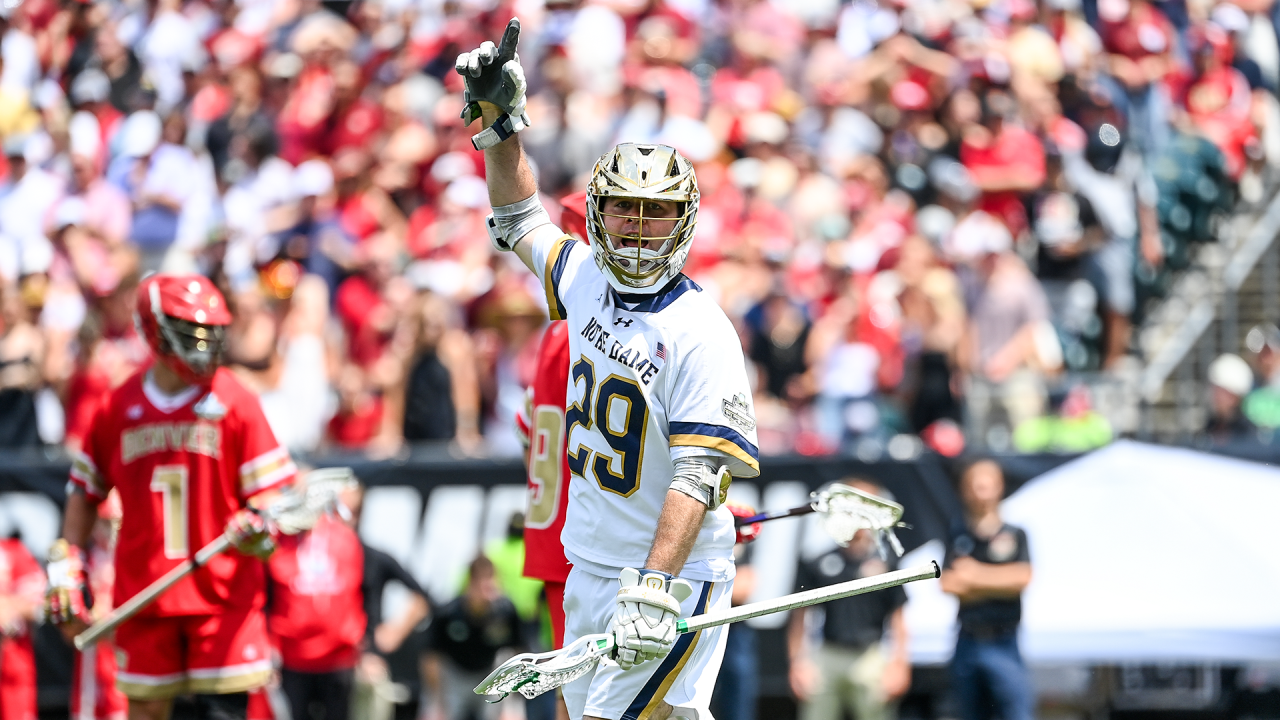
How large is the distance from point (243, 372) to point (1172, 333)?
289 inches

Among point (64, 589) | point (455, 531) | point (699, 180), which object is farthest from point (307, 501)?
point (699, 180)

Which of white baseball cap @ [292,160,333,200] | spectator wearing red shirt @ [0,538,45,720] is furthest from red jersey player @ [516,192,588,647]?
white baseball cap @ [292,160,333,200]

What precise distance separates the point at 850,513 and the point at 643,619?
1.66 metres

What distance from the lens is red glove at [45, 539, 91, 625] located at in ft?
23.0

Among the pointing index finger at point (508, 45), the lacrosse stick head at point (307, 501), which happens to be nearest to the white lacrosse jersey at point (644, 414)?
the pointing index finger at point (508, 45)

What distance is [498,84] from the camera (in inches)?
215

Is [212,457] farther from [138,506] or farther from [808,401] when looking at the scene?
[808,401]

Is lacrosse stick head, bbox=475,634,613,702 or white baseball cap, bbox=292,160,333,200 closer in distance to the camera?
lacrosse stick head, bbox=475,634,613,702

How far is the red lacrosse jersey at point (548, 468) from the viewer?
638cm

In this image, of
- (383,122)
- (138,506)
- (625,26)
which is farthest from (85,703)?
(625,26)

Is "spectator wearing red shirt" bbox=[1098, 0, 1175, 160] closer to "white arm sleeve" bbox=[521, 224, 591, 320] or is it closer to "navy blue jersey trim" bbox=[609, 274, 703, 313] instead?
"white arm sleeve" bbox=[521, 224, 591, 320]

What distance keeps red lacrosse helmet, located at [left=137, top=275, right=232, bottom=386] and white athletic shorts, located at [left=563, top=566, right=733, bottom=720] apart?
7.89ft

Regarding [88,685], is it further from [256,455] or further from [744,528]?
[744,528]

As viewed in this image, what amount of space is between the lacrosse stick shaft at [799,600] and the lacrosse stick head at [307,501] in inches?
101
